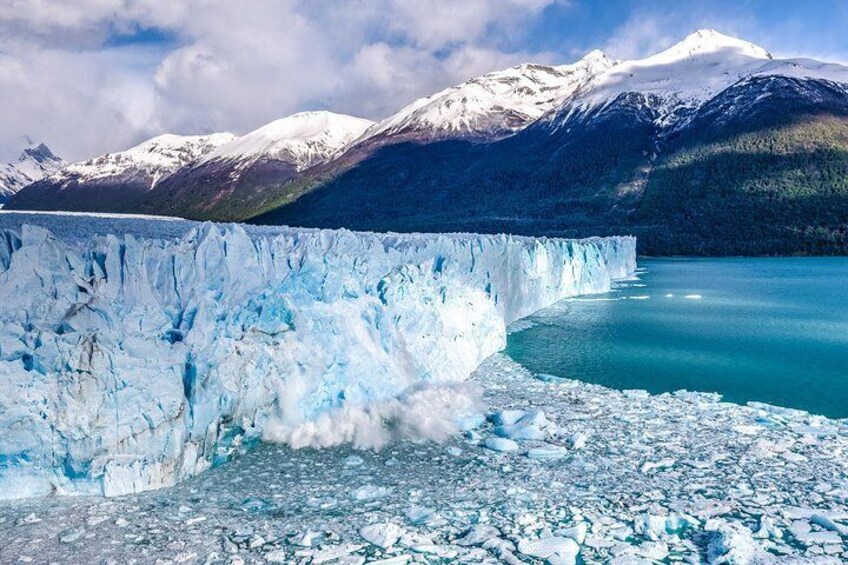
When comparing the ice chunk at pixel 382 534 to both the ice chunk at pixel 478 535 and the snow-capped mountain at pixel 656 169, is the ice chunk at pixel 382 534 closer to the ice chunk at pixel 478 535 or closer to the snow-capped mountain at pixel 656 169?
the ice chunk at pixel 478 535

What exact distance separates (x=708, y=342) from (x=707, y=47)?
5540 inches

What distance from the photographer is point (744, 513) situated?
6715 mm

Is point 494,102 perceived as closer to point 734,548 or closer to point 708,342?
point 708,342

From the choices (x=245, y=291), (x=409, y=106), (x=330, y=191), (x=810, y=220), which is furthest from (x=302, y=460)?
(x=409, y=106)

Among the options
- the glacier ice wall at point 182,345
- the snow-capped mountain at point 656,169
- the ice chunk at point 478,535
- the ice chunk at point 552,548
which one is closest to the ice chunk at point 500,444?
the glacier ice wall at point 182,345

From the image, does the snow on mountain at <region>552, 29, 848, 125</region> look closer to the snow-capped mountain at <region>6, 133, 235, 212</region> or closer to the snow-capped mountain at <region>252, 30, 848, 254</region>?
the snow-capped mountain at <region>252, 30, 848, 254</region>

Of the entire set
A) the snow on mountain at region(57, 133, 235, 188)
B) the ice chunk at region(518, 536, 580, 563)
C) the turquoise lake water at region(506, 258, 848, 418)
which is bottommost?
the turquoise lake water at region(506, 258, 848, 418)

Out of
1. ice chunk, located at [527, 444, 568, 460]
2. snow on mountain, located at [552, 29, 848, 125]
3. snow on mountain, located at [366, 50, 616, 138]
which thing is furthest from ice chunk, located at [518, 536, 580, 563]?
snow on mountain, located at [366, 50, 616, 138]

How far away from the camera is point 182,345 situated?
26.2 ft

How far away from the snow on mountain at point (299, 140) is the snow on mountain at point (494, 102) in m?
16.5

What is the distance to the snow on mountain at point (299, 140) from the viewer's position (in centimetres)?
15712

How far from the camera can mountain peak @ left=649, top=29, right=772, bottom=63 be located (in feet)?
440

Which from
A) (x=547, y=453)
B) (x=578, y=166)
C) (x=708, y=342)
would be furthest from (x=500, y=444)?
(x=578, y=166)

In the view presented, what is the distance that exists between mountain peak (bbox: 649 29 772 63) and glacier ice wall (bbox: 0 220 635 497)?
464 ft
